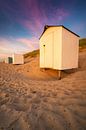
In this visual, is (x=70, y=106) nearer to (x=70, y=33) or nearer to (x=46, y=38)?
(x=70, y=33)

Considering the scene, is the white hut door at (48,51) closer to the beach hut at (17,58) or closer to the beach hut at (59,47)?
the beach hut at (59,47)

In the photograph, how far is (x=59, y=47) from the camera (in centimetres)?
862

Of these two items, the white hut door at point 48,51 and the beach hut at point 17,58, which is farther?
the beach hut at point 17,58

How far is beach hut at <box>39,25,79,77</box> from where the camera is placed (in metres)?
8.59

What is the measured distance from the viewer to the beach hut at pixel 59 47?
859 centimetres

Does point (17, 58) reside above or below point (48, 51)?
above

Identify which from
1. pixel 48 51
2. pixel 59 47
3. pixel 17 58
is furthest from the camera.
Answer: pixel 17 58

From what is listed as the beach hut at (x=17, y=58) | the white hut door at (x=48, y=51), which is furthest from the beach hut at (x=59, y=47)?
the beach hut at (x=17, y=58)

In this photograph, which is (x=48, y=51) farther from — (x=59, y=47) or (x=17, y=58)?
(x=17, y=58)

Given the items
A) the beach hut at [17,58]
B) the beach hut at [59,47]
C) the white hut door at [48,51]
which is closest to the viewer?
the beach hut at [59,47]

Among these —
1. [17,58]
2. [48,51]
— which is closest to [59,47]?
[48,51]

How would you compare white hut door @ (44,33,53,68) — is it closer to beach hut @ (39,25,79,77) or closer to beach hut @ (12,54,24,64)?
beach hut @ (39,25,79,77)

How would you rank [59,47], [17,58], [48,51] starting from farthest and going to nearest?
[17,58], [48,51], [59,47]

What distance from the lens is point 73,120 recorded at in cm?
228
